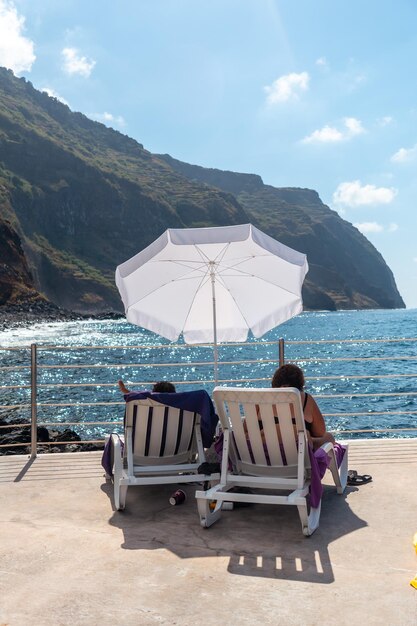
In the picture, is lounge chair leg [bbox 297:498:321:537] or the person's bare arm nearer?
lounge chair leg [bbox 297:498:321:537]

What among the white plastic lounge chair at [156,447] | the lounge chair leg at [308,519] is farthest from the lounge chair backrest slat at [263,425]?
the white plastic lounge chair at [156,447]

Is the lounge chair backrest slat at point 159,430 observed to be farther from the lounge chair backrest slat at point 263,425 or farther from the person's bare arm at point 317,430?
the person's bare arm at point 317,430

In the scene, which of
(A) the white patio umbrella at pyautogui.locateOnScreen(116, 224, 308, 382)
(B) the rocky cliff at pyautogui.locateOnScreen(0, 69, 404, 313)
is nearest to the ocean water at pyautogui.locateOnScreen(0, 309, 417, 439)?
(A) the white patio umbrella at pyautogui.locateOnScreen(116, 224, 308, 382)

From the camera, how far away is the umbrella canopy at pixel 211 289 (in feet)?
19.5

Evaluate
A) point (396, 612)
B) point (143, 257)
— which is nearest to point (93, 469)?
point (143, 257)

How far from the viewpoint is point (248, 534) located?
162 inches

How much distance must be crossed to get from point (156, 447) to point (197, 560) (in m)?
A: 1.38

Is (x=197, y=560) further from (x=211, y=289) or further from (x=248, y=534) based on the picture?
(x=211, y=289)

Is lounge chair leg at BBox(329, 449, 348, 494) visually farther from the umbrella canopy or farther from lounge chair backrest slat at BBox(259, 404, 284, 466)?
the umbrella canopy

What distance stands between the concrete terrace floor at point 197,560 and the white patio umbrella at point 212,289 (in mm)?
1922

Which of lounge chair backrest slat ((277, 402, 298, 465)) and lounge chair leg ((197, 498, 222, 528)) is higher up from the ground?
lounge chair backrest slat ((277, 402, 298, 465))

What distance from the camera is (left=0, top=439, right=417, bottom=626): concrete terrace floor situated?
9.73 ft

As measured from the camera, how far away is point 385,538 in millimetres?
3992

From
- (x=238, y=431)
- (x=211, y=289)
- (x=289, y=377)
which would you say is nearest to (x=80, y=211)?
(x=211, y=289)
